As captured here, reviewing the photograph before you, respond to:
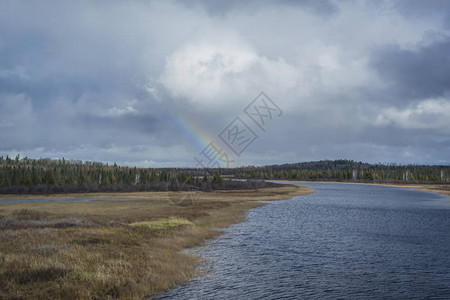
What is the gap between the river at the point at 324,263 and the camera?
20297 mm

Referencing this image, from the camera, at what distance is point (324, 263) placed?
2670cm

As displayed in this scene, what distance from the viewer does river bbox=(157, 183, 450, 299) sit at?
799 inches

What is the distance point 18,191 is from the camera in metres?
119

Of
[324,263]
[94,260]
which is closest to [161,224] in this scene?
[94,260]

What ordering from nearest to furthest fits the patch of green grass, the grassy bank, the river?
the grassy bank < the river < the patch of green grass

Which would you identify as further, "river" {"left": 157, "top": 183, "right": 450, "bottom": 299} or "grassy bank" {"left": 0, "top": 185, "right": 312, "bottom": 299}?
"river" {"left": 157, "top": 183, "right": 450, "bottom": 299}

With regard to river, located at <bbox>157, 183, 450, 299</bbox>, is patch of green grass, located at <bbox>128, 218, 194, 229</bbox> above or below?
above

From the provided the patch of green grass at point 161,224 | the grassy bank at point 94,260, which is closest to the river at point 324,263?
the grassy bank at point 94,260

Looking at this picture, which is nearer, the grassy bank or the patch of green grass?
the grassy bank

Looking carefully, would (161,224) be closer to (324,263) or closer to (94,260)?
(94,260)

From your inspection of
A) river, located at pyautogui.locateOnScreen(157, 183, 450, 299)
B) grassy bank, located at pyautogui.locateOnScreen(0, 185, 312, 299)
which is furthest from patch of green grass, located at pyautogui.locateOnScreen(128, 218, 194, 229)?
river, located at pyautogui.locateOnScreen(157, 183, 450, 299)

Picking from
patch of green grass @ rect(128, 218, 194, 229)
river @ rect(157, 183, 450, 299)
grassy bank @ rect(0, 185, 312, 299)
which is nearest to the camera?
grassy bank @ rect(0, 185, 312, 299)

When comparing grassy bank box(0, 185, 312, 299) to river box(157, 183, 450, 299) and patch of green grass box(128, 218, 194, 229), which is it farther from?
river box(157, 183, 450, 299)

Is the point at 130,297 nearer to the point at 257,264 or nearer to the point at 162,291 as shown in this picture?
the point at 162,291
